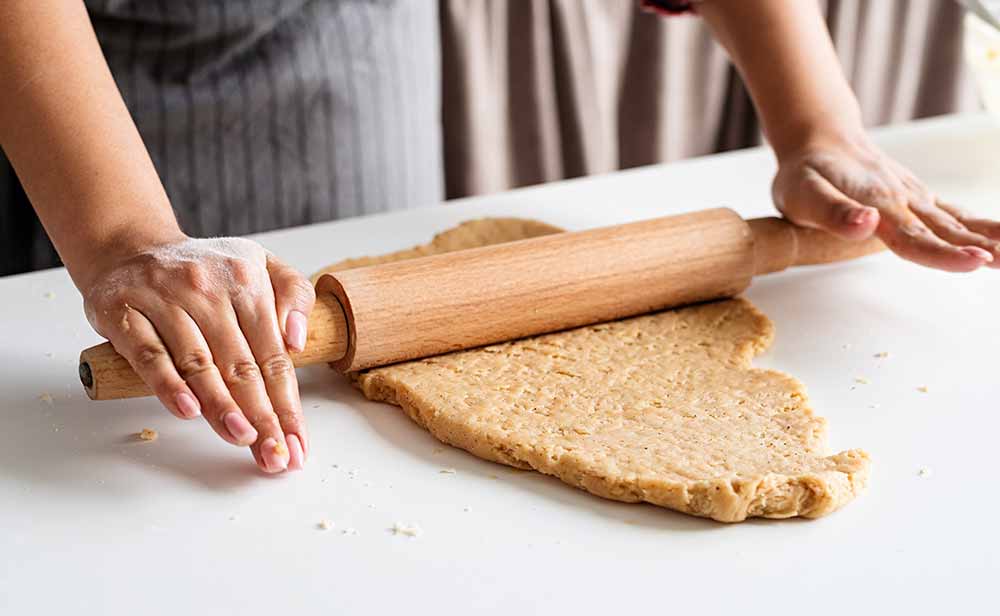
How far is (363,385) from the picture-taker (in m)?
1.03

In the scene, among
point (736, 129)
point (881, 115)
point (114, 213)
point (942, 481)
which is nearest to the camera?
point (942, 481)

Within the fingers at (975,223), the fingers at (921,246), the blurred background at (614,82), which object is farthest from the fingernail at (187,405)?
the blurred background at (614,82)

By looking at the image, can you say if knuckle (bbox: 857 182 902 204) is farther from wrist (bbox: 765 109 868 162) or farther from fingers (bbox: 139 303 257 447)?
fingers (bbox: 139 303 257 447)

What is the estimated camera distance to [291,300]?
0.96m

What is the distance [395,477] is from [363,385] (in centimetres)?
15

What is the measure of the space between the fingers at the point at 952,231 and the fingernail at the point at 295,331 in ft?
2.31

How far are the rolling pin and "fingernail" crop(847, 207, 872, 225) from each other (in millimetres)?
69

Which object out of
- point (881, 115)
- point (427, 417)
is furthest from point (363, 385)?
point (881, 115)

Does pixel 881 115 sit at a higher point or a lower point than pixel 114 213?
lower

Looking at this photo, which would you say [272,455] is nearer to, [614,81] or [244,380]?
[244,380]

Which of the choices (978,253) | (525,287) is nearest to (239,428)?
(525,287)

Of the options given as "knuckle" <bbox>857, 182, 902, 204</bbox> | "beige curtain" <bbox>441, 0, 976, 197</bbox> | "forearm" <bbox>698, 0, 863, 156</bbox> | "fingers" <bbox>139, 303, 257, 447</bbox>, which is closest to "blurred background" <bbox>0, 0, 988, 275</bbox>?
"beige curtain" <bbox>441, 0, 976, 197</bbox>

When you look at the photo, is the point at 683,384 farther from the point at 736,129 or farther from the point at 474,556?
the point at 736,129

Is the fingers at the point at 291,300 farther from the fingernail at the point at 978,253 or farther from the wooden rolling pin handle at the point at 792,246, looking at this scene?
the fingernail at the point at 978,253
